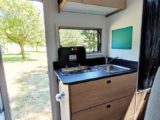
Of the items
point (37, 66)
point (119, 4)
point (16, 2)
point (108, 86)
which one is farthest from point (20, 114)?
point (119, 4)

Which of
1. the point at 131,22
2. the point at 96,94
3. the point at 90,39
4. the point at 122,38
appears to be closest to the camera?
the point at 96,94

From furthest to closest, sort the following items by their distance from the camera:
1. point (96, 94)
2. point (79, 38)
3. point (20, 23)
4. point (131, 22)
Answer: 1. point (79, 38)
2. point (131, 22)
3. point (20, 23)
4. point (96, 94)

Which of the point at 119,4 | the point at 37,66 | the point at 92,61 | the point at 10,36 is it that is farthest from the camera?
the point at 92,61

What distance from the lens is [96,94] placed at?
134 cm

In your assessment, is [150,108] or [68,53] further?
[68,53]

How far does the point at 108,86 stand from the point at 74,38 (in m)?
0.95

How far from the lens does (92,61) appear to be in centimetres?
199

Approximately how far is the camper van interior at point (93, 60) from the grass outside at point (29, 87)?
131 mm

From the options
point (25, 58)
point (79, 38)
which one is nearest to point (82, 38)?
point (79, 38)

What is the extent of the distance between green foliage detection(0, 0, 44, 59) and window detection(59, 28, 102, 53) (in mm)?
342

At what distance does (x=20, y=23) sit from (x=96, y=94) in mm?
1335

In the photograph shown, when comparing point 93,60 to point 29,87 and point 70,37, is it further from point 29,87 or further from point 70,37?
point 29,87

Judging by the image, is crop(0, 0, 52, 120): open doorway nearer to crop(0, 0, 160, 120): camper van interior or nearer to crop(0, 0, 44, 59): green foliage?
crop(0, 0, 44, 59): green foliage

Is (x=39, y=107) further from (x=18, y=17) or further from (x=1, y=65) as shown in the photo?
(x=18, y=17)
